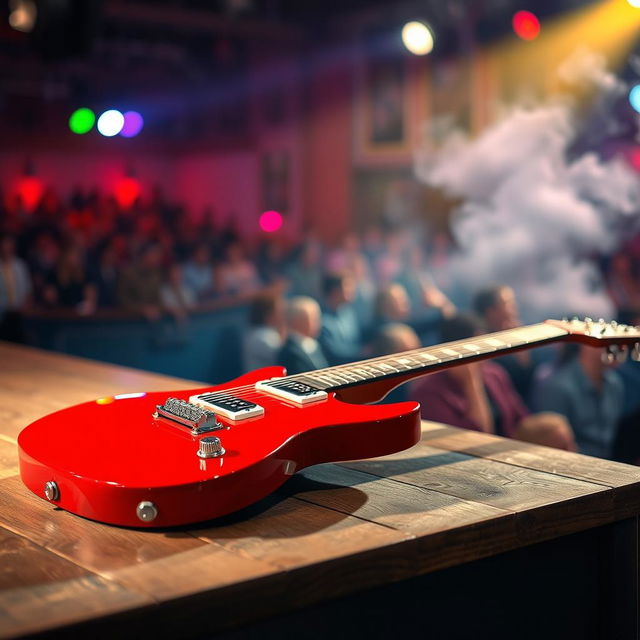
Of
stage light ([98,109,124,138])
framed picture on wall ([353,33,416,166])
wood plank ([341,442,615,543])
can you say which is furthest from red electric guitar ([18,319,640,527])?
framed picture on wall ([353,33,416,166])

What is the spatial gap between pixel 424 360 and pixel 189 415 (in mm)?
378

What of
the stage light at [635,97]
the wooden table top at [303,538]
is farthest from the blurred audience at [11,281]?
the wooden table top at [303,538]

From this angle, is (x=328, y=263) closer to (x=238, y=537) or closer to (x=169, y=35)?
(x=169, y=35)

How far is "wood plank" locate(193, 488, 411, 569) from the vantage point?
2.99 ft

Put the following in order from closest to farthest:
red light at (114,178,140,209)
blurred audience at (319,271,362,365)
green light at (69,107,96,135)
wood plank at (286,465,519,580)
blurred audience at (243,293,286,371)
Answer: wood plank at (286,465,519,580)
blurred audience at (243,293,286,371)
blurred audience at (319,271,362,365)
green light at (69,107,96,135)
red light at (114,178,140,209)

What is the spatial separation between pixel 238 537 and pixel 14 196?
8.26 metres

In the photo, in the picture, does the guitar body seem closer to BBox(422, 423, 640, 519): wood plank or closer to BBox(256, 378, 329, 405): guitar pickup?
BBox(256, 378, 329, 405): guitar pickup

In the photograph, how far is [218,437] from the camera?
1.07m

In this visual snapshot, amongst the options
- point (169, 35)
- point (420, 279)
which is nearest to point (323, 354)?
point (420, 279)

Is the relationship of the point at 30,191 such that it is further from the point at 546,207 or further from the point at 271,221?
the point at 546,207

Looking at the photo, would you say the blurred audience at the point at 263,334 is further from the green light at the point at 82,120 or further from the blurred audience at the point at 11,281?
the blurred audience at the point at 11,281

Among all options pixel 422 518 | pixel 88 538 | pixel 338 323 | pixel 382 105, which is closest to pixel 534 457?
pixel 422 518

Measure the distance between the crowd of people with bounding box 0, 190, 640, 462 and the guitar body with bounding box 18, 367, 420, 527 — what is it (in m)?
1.82

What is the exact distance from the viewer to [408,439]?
112 centimetres
